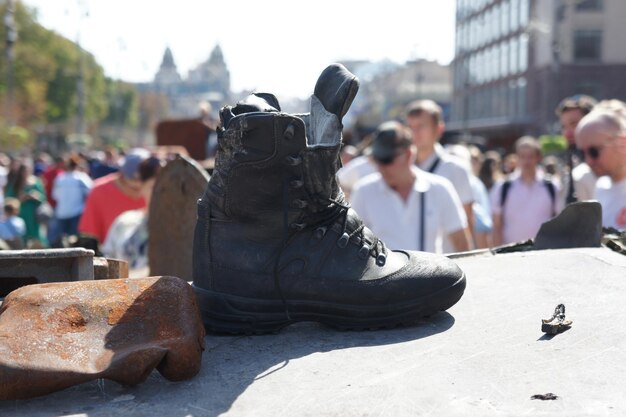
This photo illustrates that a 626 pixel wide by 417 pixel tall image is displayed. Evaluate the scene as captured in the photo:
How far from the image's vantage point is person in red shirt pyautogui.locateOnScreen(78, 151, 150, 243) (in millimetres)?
7176

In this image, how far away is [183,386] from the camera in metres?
2.08

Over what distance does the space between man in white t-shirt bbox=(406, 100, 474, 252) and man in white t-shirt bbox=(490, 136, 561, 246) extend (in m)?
0.80

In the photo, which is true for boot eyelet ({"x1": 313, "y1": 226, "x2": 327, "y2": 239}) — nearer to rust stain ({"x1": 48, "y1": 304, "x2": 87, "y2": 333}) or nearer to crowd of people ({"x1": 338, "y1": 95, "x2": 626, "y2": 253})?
rust stain ({"x1": 48, "y1": 304, "x2": 87, "y2": 333})

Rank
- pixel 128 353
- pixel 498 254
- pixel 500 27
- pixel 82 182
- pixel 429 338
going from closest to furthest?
pixel 128 353 → pixel 429 338 → pixel 498 254 → pixel 82 182 → pixel 500 27

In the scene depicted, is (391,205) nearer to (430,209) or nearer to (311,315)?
(430,209)

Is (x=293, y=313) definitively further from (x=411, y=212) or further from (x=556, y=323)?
Result: (x=411, y=212)

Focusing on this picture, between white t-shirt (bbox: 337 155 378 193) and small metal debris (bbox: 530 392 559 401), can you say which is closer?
small metal debris (bbox: 530 392 559 401)

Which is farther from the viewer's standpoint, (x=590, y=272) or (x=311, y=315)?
(x=590, y=272)

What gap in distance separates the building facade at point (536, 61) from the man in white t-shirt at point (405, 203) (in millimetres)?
43774

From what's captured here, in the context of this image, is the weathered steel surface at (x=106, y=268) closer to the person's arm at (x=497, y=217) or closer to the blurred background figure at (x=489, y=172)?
the person's arm at (x=497, y=217)

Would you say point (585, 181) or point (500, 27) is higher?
point (500, 27)

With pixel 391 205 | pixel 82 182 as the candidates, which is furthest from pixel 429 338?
pixel 82 182

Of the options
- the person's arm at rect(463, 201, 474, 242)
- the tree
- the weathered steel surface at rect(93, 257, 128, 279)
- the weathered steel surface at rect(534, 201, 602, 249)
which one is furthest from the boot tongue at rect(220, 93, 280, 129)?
the tree

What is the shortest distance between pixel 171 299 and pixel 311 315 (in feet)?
1.45
